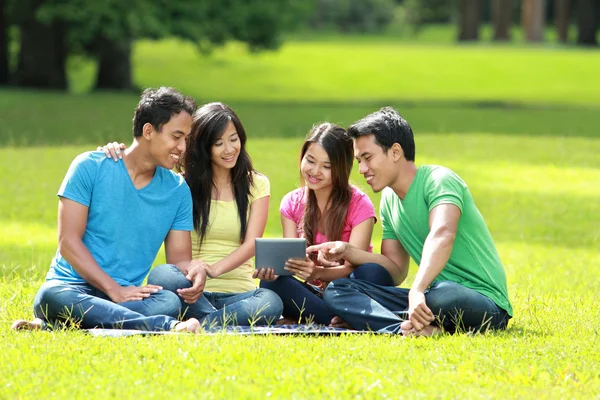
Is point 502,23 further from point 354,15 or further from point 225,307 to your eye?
point 225,307

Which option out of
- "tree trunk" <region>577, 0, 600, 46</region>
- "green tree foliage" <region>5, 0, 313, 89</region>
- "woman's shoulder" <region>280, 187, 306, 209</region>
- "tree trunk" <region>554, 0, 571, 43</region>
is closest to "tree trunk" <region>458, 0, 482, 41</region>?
"tree trunk" <region>554, 0, 571, 43</region>

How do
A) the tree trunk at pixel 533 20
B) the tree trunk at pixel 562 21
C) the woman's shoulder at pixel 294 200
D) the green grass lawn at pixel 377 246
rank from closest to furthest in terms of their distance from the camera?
the green grass lawn at pixel 377 246 < the woman's shoulder at pixel 294 200 < the tree trunk at pixel 533 20 < the tree trunk at pixel 562 21

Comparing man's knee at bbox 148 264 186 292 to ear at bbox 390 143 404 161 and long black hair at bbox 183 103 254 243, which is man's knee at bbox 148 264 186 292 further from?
ear at bbox 390 143 404 161

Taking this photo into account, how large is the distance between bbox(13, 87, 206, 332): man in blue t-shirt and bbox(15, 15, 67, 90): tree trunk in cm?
2283

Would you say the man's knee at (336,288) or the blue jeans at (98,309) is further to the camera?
the man's knee at (336,288)

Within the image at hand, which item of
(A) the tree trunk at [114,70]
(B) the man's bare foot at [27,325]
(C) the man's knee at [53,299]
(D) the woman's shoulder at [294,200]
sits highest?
(D) the woman's shoulder at [294,200]

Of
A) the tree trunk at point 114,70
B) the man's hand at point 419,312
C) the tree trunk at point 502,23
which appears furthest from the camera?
the tree trunk at point 502,23

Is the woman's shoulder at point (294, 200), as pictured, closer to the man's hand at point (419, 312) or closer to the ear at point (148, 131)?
the ear at point (148, 131)

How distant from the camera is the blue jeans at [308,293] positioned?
246 inches

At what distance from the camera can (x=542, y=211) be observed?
41.1 feet

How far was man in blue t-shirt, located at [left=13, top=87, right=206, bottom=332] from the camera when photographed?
5840 mm

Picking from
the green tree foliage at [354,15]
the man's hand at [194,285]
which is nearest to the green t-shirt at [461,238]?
the man's hand at [194,285]

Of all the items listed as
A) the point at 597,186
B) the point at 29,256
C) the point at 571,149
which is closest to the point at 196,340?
the point at 29,256

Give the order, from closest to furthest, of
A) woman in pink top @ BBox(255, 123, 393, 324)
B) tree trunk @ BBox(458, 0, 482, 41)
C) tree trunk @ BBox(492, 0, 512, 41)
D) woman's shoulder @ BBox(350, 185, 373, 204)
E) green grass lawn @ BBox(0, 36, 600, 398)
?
green grass lawn @ BBox(0, 36, 600, 398) → woman in pink top @ BBox(255, 123, 393, 324) → woman's shoulder @ BBox(350, 185, 373, 204) → tree trunk @ BBox(492, 0, 512, 41) → tree trunk @ BBox(458, 0, 482, 41)
